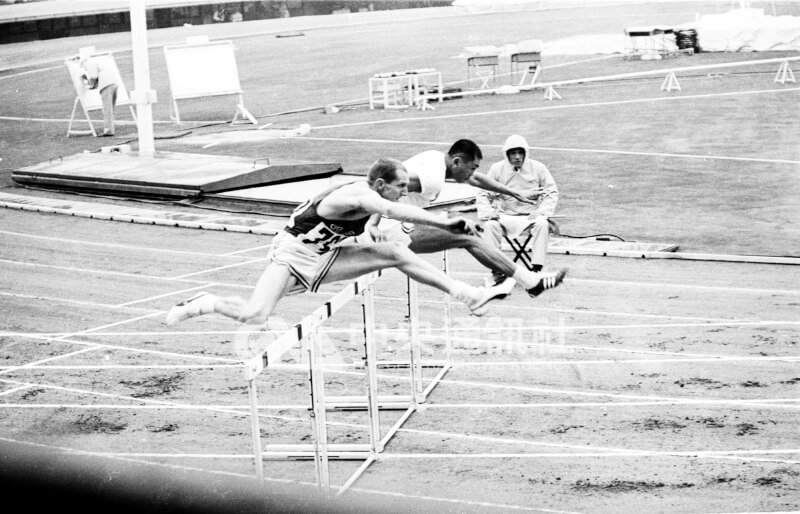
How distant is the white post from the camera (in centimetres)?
1903

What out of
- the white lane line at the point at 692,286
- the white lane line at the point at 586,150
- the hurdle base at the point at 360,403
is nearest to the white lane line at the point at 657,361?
the hurdle base at the point at 360,403

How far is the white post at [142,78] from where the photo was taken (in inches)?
749

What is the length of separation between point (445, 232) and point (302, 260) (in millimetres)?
1468

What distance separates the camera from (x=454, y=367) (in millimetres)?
9539

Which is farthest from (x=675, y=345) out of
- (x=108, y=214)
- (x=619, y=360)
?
(x=108, y=214)

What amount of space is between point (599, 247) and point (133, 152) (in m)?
10.5

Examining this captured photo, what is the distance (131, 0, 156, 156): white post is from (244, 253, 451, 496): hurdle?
11.3 m

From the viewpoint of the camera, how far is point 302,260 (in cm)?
824

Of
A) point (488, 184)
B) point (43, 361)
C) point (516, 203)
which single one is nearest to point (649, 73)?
point (516, 203)

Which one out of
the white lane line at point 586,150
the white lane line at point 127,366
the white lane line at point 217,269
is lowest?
the white lane line at point 217,269

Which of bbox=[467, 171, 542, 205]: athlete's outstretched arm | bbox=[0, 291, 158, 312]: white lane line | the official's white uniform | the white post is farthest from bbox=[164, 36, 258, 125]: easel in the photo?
bbox=[467, 171, 542, 205]: athlete's outstretched arm

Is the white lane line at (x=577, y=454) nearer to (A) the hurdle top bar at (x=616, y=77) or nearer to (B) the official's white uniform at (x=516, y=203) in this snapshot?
(B) the official's white uniform at (x=516, y=203)

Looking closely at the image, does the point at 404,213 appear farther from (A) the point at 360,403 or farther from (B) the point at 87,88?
(B) the point at 87,88

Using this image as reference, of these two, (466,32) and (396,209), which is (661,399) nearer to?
(396,209)
